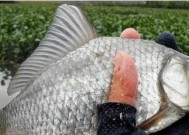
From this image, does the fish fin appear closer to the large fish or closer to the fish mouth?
the large fish

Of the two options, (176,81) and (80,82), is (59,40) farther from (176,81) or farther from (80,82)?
(176,81)

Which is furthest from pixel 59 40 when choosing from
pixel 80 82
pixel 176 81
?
pixel 176 81

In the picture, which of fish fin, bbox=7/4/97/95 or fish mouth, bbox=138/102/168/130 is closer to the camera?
fish mouth, bbox=138/102/168/130

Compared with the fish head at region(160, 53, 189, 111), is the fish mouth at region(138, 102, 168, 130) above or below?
below

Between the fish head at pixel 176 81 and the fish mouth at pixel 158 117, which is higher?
the fish head at pixel 176 81

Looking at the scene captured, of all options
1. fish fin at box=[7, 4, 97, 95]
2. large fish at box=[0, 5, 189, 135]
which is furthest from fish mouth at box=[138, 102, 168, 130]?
fish fin at box=[7, 4, 97, 95]

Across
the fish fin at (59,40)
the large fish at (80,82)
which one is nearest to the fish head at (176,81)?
the large fish at (80,82)

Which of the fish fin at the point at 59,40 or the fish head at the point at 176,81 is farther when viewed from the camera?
the fish fin at the point at 59,40

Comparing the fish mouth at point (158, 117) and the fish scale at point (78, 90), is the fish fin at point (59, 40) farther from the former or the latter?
the fish mouth at point (158, 117)

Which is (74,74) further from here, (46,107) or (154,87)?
(154,87)
